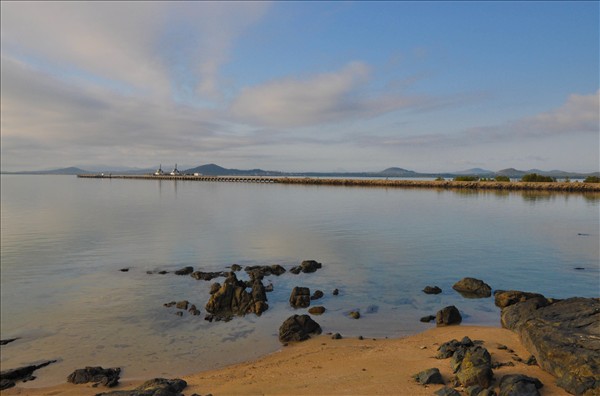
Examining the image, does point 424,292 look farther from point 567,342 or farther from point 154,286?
point 154,286

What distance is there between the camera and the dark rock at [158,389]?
10477 mm

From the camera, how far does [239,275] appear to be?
1021 inches

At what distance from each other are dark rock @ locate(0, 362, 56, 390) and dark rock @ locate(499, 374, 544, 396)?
14566 millimetres

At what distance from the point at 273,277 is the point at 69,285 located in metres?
12.4

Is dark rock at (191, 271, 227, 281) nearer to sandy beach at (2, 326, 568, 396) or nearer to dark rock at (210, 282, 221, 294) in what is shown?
dark rock at (210, 282, 221, 294)

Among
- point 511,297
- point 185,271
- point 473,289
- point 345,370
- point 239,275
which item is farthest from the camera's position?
point 185,271

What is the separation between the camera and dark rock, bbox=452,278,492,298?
21.5 metres

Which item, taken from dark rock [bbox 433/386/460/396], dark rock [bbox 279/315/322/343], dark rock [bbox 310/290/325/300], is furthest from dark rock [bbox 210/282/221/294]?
dark rock [bbox 433/386/460/396]

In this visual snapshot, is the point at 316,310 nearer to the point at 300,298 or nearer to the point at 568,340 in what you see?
the point at 300,298

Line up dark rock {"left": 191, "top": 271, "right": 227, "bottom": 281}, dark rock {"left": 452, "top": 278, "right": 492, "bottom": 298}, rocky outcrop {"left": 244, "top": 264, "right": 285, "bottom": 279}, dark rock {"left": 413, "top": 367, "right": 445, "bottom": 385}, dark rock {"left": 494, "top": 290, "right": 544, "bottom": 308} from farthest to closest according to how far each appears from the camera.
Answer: rocky outcrop {"left": 244, "top": 264, "right": 285, "bottom": 279} < dark rock {"left": 191, "top": 271, "right": 227, "bottom": 281} < dark rock {"left": 452, "top": 278, "right": 492, "bottom": 298} < dark rock {"left": 494, "top": 290, "right": 544, "bottom": 308} < dark rock {"left": 413, "top": 367, "right": 445, "bottom": 385}

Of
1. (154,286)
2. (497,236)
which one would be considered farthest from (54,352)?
(497,236)

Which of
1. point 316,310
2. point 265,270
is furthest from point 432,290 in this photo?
point 265,270

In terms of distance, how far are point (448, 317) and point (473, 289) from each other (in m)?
5.63

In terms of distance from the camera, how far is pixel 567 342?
10.9 metres
